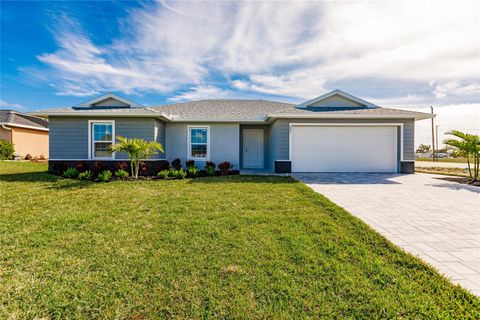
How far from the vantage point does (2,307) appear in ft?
6.79

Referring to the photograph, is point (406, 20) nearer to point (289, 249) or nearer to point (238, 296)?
point (289, 249)

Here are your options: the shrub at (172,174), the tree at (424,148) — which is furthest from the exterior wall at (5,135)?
the tree at (424,148)

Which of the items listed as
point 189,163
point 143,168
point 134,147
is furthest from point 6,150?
point 189,163

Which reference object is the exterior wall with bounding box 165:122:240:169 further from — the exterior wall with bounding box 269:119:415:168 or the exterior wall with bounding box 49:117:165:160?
the exterior wall with bounding box 269:119:415:168

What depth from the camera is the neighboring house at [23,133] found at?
17234 mm

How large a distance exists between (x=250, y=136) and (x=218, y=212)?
9.11 meters

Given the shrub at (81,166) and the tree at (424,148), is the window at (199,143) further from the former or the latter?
the tree at (424,148)

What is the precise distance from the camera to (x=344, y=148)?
1130cm

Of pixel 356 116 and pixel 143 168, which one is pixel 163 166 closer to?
pixel 143 168

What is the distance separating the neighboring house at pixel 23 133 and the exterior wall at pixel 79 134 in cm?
1057

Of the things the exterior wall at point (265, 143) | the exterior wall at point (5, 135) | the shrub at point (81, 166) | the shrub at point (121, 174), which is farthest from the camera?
the exterior wall at point (5, 135)

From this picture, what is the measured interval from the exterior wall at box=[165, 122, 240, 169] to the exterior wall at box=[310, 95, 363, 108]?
179 inches

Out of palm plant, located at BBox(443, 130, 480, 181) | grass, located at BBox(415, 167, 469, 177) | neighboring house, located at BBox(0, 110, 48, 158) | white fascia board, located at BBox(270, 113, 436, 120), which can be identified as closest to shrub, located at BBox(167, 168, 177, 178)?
white fascia board, located at BBox(270, 113, 436, 120)

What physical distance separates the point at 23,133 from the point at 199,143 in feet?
55.3
